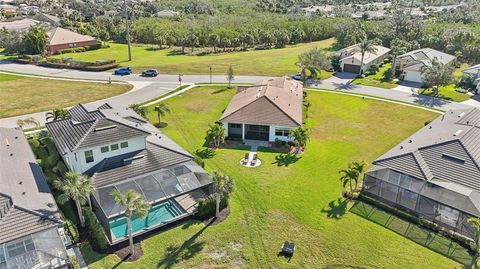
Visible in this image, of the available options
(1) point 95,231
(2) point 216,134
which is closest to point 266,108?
(2) point 216,134

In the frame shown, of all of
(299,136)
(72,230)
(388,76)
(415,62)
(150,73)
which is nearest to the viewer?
(72,230)

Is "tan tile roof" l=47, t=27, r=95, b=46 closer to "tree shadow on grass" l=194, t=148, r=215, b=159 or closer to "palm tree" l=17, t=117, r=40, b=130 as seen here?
"palm tree" l=17, t=117, r=40, b=130

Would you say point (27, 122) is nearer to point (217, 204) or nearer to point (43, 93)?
point (43, 93)

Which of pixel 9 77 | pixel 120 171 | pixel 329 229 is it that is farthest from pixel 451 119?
pixel 9 77

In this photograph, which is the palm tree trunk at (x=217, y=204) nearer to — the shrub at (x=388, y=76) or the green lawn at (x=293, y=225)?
the green lawn at (x=293, y=225)

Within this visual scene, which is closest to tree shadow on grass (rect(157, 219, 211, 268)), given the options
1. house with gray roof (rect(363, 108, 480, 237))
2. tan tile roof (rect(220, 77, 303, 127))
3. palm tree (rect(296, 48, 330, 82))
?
house with gray roof (rect(363, 108, 480, 237))

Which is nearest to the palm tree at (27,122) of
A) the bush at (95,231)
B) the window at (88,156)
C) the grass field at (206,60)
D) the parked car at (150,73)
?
the window at (88,156)
